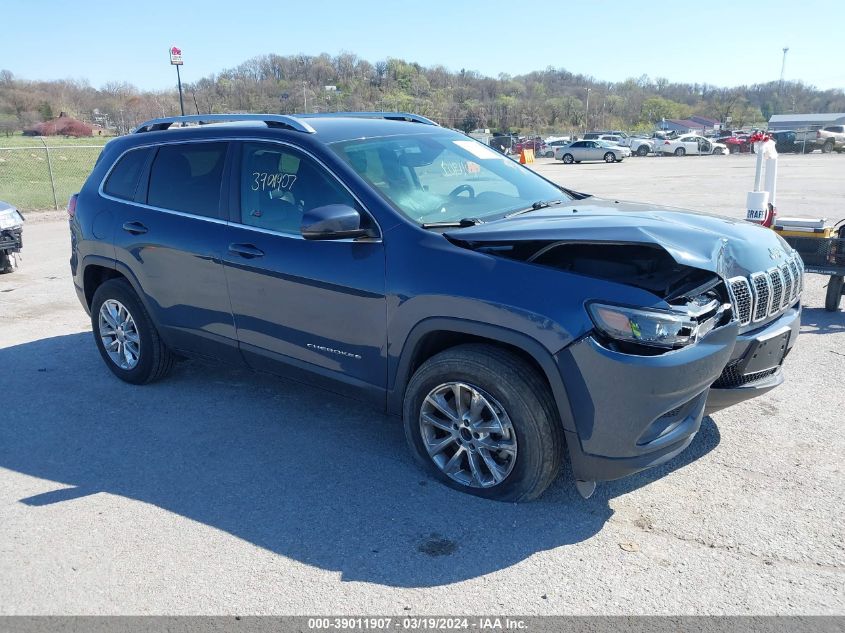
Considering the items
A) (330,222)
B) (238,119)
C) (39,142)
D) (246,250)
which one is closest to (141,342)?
(246,250)

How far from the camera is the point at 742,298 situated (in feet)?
11.9

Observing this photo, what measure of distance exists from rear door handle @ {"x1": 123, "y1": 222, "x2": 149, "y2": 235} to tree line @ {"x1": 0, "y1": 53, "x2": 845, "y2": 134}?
46325 millimetres

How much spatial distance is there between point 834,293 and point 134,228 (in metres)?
6.52

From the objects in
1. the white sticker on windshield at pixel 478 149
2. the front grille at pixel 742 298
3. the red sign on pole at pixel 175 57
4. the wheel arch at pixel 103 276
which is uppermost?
the red sign on pole at pixel 175 57

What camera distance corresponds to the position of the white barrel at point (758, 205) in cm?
728

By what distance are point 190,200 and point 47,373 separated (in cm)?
222

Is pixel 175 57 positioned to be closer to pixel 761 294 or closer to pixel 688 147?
pixel 761 294

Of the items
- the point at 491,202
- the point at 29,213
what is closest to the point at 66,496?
the point at 491,202

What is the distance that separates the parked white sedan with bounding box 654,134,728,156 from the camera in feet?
168

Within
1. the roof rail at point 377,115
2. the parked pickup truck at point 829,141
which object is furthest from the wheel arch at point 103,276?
the parked pickup truck at point 829,141

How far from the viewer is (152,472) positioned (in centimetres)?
410

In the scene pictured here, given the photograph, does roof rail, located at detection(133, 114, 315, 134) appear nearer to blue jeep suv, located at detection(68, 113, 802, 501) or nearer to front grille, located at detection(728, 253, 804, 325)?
blue jeep suv, located at detection(68, 113, 802, 501)

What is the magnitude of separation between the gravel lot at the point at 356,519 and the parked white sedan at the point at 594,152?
134 ft

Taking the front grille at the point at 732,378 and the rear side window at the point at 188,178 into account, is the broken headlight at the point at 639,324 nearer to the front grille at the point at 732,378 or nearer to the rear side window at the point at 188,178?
the front grille at the point at 732,378
